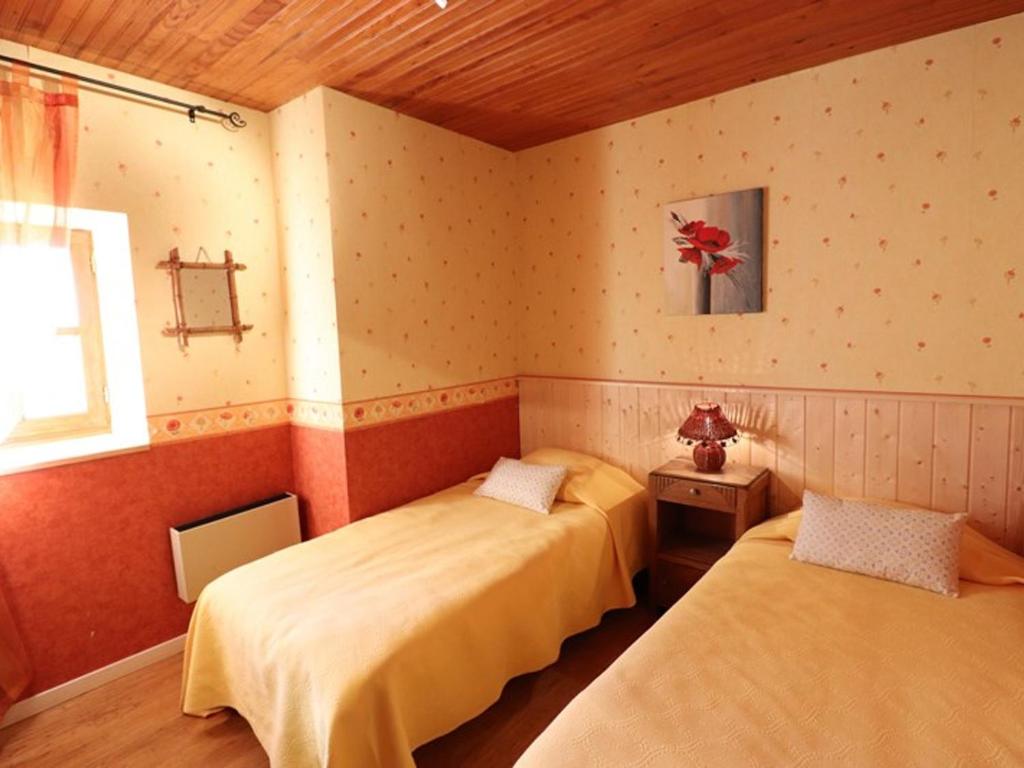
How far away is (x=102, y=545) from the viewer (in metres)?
2.21

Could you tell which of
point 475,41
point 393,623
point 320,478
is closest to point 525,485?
point 320,478

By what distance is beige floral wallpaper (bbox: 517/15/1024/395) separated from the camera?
1.99m

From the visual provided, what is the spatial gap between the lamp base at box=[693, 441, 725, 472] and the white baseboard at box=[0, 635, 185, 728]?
2469 millimetres

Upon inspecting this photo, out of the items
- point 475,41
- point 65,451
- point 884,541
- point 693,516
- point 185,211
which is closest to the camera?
point 884,541

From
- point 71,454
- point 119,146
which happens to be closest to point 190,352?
point 71,454

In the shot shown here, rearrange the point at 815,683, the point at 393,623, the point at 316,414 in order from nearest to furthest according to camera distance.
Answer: the point at 815,683, the point at 393,623, the point at 316,414

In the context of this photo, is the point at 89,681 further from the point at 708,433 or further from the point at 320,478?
the point at 708,433

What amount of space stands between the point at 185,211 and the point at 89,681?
1969 millimetres

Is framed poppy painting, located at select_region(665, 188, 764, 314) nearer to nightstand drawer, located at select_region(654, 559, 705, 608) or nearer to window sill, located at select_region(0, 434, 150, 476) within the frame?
nightstand drawer, located at select_region(654, 559, 705, 608)

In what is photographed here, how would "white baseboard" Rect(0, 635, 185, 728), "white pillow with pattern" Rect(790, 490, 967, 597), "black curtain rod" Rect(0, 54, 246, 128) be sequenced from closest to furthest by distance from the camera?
1. "white pillow with pattern" Rect(790, 490, 967, 597)
2. "black curtain rod" Rect(0, 54, 246, 128)
3. "white baseboard" Rect(0, 635, 185, 728)

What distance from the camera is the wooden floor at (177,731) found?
182cm

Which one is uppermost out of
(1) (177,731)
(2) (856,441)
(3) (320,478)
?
(2) (856,441)

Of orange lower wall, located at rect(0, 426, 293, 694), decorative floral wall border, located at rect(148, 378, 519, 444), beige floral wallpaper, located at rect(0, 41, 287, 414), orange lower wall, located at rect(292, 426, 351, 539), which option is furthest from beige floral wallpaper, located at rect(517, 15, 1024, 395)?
orange lower wall, located at rect(0, 426, 293, 694)

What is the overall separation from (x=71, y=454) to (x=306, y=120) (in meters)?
1.69
